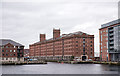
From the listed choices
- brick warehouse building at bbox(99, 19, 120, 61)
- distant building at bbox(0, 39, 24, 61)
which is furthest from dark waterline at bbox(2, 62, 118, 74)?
distant building at bbox(0, 39, 24, 61)

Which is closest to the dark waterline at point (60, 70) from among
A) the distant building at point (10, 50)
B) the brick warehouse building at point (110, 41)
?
the brick warehouse building at point (110, 41)

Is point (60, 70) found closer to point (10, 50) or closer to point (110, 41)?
point (10, 50)

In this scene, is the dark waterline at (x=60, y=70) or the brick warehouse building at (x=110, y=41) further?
the brick warehouse building at (x=110, y=41)

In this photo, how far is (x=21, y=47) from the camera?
166 metres

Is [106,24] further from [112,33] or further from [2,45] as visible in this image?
[2,45]

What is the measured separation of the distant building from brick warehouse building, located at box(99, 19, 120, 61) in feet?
194

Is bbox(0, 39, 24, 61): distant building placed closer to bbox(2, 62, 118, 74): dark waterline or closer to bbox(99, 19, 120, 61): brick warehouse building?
bbox(2, 62, 118, 74): dark waterline

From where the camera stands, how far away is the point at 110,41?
16725 centimetres

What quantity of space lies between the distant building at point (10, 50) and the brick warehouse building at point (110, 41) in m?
59.1

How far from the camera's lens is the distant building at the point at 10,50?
519 ft

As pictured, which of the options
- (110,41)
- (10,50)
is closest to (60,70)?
(10,50)

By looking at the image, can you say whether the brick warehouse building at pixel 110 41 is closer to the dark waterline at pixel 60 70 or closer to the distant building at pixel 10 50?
the dark waterline at pixel 60 70

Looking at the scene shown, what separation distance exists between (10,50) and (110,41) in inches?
2712

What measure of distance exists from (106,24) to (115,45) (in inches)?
822
